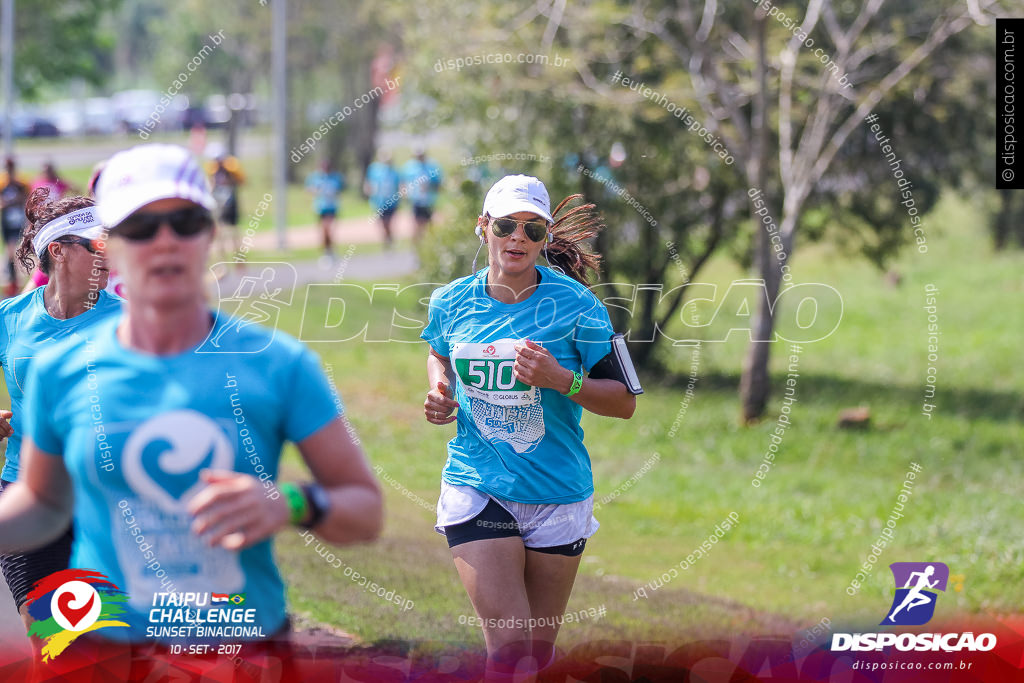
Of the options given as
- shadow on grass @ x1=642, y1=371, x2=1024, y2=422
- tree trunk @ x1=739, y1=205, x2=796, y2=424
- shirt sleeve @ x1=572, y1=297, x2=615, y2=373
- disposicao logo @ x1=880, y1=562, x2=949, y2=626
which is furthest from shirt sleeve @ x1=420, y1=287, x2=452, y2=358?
shadow on grass @ x1=642, y1=371, x2=1024, y2=422

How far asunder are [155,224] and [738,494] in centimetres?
823

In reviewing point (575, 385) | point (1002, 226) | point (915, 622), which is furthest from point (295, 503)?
point (1002, 226)

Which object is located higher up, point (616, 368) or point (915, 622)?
point (616, 368)

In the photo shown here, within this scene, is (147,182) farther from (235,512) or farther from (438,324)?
(438,324)

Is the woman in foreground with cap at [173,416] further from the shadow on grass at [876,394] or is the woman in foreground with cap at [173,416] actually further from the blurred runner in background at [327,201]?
the blurred runner in background at [327,201]

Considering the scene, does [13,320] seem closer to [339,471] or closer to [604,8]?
[339,471]

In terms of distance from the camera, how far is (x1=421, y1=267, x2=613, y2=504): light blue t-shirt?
416 centimetres

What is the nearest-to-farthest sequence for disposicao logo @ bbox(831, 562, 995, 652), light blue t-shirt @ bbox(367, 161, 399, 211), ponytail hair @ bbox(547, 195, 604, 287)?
ponytail hair @ bbox(547, 195, 604, 287), disposicao logo @ bbox(831, 562, 995, 652), light blue t-shirt @ bbox(367, 161, 399, 211)

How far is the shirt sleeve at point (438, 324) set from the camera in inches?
171

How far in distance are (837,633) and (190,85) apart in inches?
1479

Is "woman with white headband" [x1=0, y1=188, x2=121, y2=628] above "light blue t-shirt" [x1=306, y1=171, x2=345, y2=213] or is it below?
below

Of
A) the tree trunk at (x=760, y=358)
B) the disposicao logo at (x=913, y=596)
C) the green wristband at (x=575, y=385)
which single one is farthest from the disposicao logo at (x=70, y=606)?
the tree trunk at (x=760, y=358)

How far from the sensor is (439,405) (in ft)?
13.5

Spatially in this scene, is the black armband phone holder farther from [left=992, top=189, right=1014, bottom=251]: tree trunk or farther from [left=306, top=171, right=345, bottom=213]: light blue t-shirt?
[left=992, top=189, right=1014, bottom=251]: tree trunk
